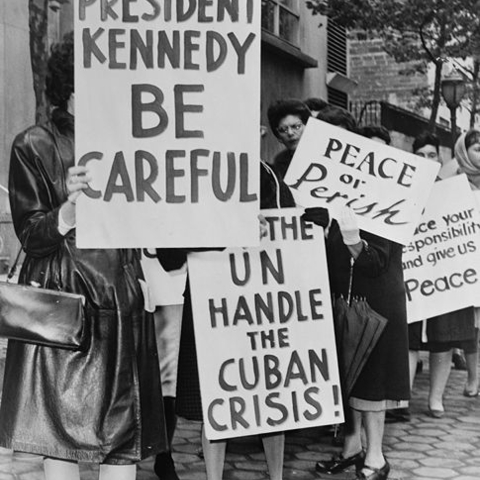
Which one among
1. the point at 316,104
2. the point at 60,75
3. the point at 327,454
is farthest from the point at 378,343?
the point at 60,75

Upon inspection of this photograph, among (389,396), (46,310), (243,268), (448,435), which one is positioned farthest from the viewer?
(448,435)

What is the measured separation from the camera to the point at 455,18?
13500 millimetres

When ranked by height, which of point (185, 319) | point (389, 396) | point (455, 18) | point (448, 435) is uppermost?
point (455, 18)

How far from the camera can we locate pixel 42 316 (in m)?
3.33

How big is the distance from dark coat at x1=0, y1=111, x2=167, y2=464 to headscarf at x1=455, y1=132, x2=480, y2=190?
436 centimetres

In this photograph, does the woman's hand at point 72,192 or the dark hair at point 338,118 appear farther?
the dark hair at point 338,118

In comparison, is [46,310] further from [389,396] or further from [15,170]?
[389,396]

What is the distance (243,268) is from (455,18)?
33.7ft

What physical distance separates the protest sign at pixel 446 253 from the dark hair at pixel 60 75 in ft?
12.1

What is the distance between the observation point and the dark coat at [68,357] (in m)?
3.41

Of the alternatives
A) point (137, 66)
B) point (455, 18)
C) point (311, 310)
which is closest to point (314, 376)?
point (311, 310)

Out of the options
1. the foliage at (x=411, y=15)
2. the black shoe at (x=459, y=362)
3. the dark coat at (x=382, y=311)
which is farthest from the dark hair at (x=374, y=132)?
the foliage at (x=411, y=15)

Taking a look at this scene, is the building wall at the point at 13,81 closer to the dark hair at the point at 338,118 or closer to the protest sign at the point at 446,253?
the protest sign at the point at 446,253

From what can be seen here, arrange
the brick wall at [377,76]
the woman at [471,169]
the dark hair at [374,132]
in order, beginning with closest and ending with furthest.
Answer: the dark hair at [374,132] < the woman at [471,169] < the brick wall at [377,76]
